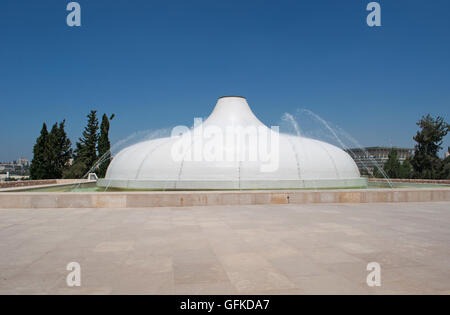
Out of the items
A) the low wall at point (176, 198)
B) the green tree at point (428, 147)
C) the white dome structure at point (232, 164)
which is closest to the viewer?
the low wall at point (176, 198)

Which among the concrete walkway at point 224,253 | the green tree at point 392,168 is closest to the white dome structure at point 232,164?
the concrete walkway at point 224,253

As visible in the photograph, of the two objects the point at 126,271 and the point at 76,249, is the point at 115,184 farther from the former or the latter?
the point at 126,271

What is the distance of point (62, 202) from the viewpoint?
12141 mm

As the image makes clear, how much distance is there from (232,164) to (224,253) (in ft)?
43.6

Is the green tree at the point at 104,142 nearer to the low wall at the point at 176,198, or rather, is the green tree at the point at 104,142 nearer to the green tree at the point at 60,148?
the green tree at the point at 60,148

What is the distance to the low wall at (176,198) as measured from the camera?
12125 millimetres

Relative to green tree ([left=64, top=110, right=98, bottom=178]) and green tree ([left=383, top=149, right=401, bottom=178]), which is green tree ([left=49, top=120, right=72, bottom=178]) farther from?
green tree ([left=383, top=149, right=401, bottom=178])

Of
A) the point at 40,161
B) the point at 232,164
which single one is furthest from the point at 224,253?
the point at 40,161

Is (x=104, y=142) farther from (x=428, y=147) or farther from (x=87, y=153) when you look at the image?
(x=428, y=147)

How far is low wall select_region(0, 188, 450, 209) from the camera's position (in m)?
12.1

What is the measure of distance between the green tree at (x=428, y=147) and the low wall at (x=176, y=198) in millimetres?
36275

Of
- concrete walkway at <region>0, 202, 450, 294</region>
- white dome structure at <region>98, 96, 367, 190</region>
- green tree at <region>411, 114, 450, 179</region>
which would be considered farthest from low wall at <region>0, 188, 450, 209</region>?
green tree at <region>411, 114, 450, 179</region>
